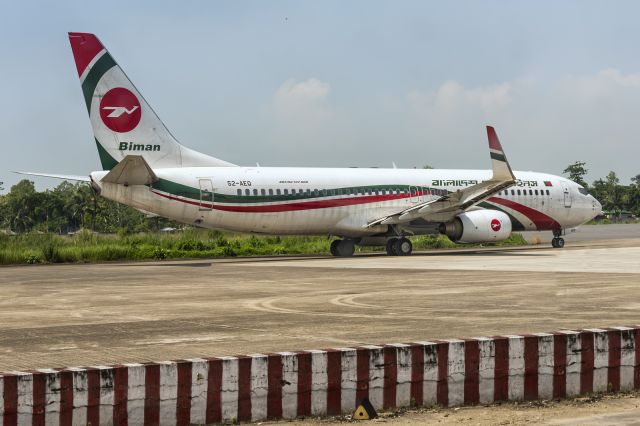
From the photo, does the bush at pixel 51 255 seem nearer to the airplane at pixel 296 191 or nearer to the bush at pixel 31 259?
the bush at pixel 31 259

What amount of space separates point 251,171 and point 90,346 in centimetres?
2628

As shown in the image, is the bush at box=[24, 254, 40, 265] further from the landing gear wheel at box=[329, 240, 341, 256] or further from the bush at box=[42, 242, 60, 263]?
the landing gear wheel at box=[329, 240, 341, 256]

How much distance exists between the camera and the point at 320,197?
41750 mm

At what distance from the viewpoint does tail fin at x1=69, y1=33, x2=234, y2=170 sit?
36.3 m

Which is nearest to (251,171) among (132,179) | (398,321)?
(132,179)

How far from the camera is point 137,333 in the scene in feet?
51.3

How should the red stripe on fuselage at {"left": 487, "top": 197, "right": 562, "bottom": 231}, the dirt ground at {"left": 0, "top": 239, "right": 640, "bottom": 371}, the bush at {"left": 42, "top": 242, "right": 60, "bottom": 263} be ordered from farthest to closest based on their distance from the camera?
the red stripe on fuselage at {"left": 487, "top": 197, "right": 562, "bottom": 231} < the bush at {"left": 42, "top": 242, "right": 60, "bottom": 263} < the dirt ground at {"left": 0, "top": 239, "right": 640, "bottom": 371}

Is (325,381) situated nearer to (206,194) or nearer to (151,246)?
(206,194)

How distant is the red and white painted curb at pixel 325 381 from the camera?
29.5 ft

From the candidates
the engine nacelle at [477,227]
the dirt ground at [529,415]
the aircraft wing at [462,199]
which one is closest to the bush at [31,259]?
the aircraft wing at [462,199]

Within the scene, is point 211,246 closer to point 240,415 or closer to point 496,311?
point 496,311

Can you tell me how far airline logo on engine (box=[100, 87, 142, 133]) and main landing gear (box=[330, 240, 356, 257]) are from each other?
1205 centimetres

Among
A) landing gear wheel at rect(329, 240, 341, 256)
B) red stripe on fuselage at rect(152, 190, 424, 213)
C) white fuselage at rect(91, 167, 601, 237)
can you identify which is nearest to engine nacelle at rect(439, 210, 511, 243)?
white fuselage at rect(91, 167, 601, 237)

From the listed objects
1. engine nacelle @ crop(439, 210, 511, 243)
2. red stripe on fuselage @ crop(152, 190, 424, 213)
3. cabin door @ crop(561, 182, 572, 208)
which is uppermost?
cabin door @ crop(561, 182, 572, 208)
